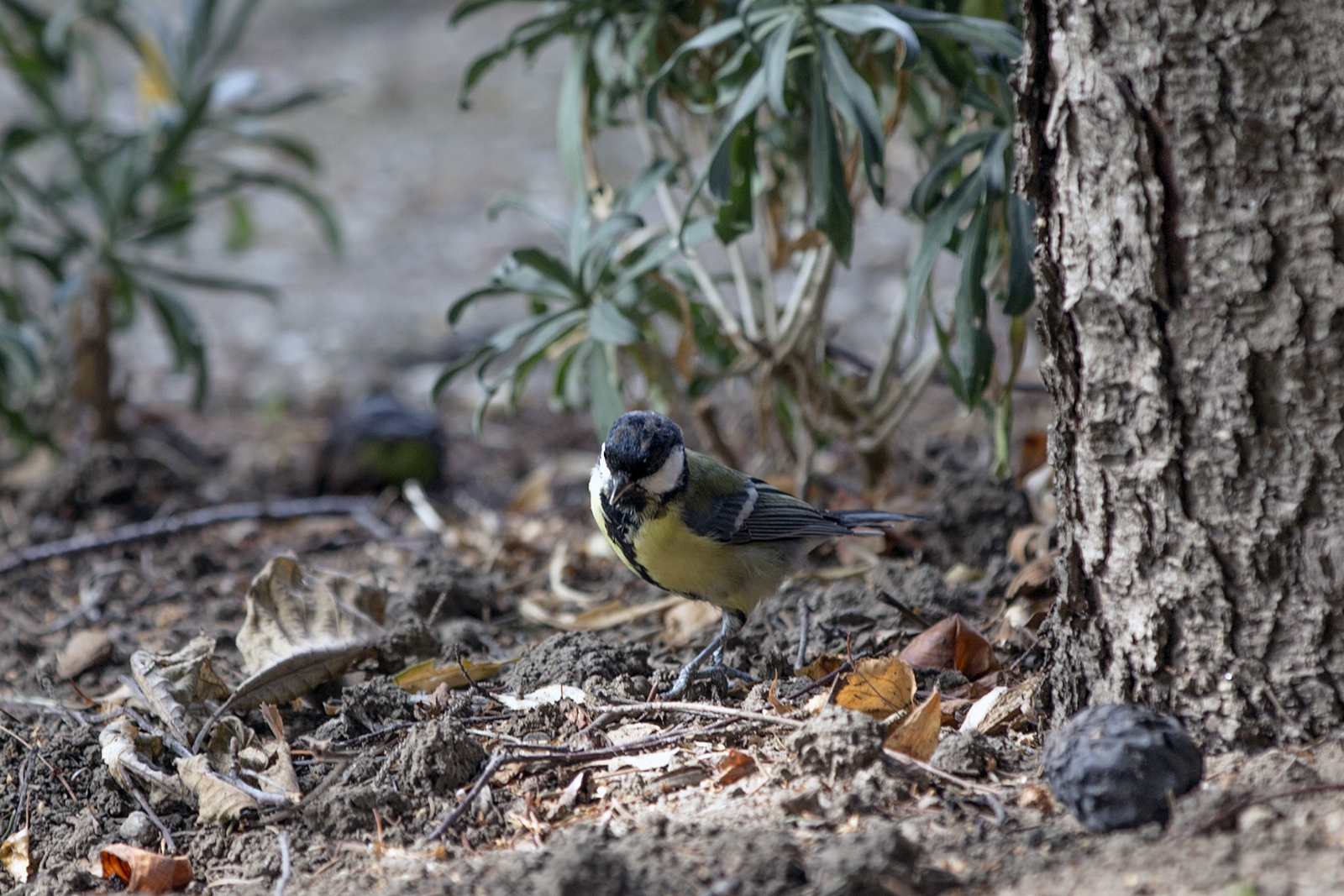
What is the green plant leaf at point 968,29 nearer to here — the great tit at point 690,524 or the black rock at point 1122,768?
the great tit at point 690,524

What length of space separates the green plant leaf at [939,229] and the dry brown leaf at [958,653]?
2.52 feet

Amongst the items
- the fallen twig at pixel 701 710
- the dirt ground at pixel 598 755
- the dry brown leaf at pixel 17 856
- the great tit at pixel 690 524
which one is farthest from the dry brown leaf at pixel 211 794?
the great tit at pixel 690 524

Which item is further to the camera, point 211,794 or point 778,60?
point 778,60

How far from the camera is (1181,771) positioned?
1670 mm

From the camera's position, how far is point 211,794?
212 centimetres

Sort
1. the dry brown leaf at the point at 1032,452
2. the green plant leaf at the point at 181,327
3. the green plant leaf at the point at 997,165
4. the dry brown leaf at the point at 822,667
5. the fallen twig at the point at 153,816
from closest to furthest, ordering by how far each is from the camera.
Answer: the fallen twig at the point at 153,816, the dry brown leaf at the point at 822,667, the green plant leaf at the point at 997,165, the dry brown leaf at the point at 1032,452, the green plant leaf at the point at 181,327

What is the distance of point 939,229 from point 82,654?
2443mm

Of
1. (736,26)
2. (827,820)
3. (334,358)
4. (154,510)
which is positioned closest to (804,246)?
(736,26)

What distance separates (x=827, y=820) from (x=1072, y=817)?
0.37 metres

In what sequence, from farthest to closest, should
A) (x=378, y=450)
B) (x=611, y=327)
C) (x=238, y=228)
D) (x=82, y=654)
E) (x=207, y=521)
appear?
(x=238, y=228), (x=378, y=450), (x=207, y=521), (x=611, y=327), (x=82, y=654)

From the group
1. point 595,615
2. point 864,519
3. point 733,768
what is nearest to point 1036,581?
point 864,519

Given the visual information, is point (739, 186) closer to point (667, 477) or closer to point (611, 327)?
point (611, 327)

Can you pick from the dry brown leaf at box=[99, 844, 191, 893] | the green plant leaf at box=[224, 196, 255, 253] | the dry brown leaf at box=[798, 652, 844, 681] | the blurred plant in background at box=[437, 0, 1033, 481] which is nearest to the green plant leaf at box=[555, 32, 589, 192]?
the blurred plant in background at box=[437, 0, 1033, 481]

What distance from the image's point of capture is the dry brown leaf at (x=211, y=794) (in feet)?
6.85
